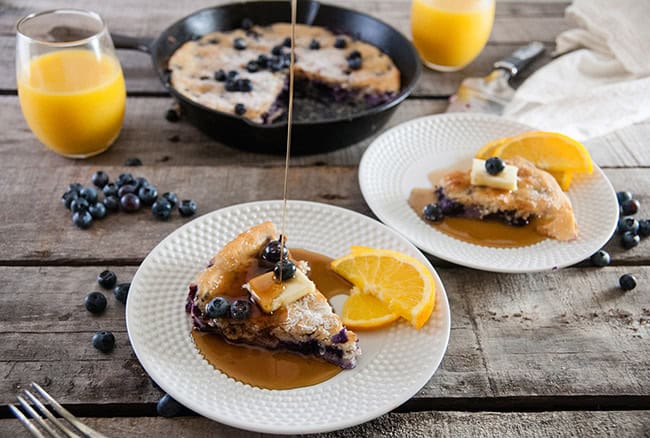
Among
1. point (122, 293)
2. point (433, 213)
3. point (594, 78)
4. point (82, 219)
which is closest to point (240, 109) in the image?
point (82, 219)

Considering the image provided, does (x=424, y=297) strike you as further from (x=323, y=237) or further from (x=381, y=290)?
(x=323, y=237)

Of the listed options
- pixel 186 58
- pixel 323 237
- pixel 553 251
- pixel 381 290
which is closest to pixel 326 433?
pixel 381 290

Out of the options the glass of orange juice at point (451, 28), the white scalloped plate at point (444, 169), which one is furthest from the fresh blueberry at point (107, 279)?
the glass of orange juice at point (451, 28)

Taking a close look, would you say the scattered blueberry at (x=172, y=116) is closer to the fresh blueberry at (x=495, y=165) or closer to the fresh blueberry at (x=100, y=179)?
the fresh blueberry at (x=100, y=179)

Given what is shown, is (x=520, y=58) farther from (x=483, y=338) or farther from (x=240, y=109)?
(x=483, y=338)

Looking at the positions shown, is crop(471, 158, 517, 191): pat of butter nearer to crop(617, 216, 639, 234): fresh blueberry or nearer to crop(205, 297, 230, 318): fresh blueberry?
crop(617, 216, 639, 234): fresh blueberry

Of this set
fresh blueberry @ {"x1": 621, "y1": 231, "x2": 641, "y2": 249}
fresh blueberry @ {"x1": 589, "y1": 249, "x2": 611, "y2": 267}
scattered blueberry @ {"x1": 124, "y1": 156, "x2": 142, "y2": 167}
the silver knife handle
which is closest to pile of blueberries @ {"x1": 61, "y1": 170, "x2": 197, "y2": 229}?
scattered blueberry @ {"x1": 124, "y1": 156, "x2": 142, "y2": 167}
